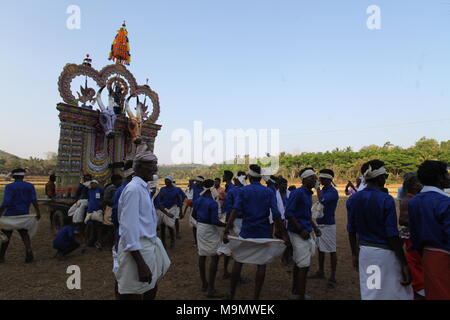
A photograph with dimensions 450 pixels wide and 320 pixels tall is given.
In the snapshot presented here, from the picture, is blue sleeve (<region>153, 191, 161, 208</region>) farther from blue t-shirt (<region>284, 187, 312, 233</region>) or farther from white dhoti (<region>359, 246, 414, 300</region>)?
white dhoti (<region>359, 246, 414, 300</region>)

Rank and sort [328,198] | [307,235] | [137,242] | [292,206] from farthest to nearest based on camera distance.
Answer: [328,198], [292,206], [307,235], [137,242]

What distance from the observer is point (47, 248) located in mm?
7102

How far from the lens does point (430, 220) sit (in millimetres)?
2484

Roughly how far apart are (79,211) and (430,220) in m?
7.46

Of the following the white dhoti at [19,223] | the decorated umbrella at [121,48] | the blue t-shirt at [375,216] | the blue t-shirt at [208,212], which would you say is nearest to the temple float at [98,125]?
the decorated umbrella at [121,48]

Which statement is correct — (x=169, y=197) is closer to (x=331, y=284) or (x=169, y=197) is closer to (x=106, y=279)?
(x=106, y=279)

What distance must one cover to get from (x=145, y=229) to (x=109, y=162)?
852 centimetres

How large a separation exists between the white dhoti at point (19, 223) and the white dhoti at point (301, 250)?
5387 millimetres

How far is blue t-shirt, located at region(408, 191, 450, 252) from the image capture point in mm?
2410

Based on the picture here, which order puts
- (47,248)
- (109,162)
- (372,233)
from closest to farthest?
1. (372,233)
2. (47,248)
3. (109,162)

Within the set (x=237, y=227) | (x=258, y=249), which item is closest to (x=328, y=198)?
(x=237, y=227)

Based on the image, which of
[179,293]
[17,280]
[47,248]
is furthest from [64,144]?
[179,293]

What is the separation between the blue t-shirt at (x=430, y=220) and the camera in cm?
241
